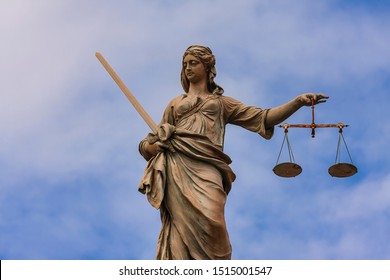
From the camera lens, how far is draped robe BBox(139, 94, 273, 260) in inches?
961

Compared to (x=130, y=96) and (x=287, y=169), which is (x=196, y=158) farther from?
(x=287, y=169)

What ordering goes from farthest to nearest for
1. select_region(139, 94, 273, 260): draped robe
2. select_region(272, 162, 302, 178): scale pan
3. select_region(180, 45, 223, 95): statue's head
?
select_region(272, 162, 302, 178): scale pan → select_region(180, 45, 223, 95): statue's head → select_region(139, 94, 273, 260): draped robe

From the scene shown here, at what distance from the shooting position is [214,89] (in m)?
26.5

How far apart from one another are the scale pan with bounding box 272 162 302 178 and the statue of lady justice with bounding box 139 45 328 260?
Result: 0.83 meters

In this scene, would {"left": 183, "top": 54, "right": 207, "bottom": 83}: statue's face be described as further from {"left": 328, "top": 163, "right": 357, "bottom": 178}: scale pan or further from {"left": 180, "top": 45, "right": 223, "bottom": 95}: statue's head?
{"left": 328, "top": 163, "right": 357, "bottom": 178}: scale pan

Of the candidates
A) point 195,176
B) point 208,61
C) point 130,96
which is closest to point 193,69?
point 208,61

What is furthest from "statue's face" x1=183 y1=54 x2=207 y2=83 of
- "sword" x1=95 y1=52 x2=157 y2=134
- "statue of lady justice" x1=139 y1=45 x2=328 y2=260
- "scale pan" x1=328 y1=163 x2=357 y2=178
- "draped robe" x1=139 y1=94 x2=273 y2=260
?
"scale pan" x1=328 y1=163 x2=357 y2=178

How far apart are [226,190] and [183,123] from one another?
4.43 feet

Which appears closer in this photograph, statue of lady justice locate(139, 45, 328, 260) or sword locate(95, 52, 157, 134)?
statue of lady justice locate(139, 45, 328, 260)

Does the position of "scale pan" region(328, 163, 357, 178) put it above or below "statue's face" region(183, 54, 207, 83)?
below

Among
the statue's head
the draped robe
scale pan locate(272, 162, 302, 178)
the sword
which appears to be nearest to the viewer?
the draped robe

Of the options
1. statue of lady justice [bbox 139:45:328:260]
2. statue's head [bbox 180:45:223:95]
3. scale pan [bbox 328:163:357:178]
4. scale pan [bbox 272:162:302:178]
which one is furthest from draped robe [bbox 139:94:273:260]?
scale pan [bbox 328:163:357:178]
